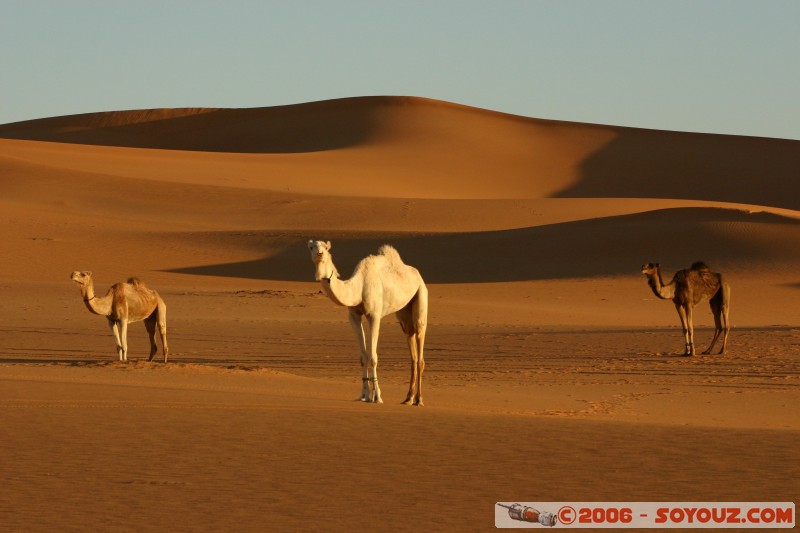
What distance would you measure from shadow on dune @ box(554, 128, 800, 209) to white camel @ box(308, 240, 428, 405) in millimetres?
67285

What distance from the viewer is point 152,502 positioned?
25.7 ft

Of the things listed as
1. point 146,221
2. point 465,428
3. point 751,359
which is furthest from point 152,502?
point 146,221

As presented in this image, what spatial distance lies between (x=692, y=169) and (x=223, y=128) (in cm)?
4108

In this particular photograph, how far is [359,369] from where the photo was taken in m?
18.8

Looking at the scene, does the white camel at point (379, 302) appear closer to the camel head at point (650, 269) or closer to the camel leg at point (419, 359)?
the camel leg at point (419, 359)

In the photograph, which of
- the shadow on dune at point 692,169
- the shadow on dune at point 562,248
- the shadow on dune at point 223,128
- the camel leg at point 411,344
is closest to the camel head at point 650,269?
the camel leg at point 411,344

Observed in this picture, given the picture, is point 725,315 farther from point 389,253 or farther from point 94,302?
point 94,302

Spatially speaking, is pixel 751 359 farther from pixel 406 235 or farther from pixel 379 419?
pixel 406 235

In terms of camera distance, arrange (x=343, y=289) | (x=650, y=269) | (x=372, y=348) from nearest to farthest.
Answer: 1. (x=343, y=289)
2. (x=372, y=348)
3. (x=650, y=269)

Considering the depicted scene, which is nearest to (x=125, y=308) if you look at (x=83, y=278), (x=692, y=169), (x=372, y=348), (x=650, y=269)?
(x=83, y=278)

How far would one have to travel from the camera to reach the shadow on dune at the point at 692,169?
268 feet

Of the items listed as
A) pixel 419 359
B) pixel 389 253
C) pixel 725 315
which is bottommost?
pixel 419 359

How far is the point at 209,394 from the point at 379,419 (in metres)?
2.52

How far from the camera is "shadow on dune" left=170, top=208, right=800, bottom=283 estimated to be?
36.6 metres
